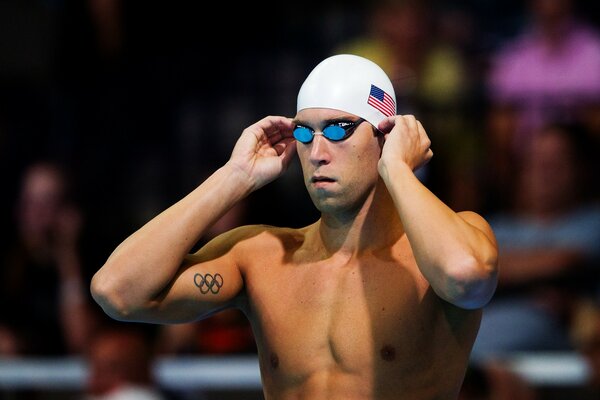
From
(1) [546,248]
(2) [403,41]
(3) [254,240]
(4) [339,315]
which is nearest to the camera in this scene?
(4) [339,315]

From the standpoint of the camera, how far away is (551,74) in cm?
884

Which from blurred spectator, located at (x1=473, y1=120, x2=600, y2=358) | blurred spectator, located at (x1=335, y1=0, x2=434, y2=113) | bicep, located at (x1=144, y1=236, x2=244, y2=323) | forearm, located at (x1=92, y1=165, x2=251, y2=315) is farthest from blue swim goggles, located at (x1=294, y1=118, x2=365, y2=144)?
blurred spectator, located at (x1=335, y1=0, x2=434, y2=113)

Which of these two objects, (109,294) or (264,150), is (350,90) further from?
(109,294)

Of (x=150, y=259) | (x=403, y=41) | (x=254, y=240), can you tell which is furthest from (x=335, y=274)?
(x=403, y=41)

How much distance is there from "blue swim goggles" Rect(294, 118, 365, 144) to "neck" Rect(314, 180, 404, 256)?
260 millimetres

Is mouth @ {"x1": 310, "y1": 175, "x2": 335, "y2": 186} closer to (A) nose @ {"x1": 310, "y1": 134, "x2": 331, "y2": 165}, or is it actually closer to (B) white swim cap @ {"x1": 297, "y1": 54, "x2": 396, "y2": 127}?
(A) nose @ {"x1": 310, "y1": 134, "x2": 331, "y2": 165}

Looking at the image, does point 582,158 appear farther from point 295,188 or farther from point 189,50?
point 189,50

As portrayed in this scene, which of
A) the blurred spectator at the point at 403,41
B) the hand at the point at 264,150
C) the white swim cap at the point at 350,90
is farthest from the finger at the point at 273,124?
the blurred spectator at the point at 403,41

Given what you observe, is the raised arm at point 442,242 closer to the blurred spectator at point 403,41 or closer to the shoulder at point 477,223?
the shoulder at point 477,223

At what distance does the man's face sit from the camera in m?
4.39

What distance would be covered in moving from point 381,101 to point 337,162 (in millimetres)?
314

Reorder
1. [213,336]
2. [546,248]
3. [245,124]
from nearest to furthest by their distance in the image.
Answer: [546,248]
[213,336]
[245,124]

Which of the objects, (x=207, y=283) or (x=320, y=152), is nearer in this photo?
(x=320, y=152)

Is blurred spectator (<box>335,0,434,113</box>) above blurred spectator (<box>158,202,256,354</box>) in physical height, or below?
above
